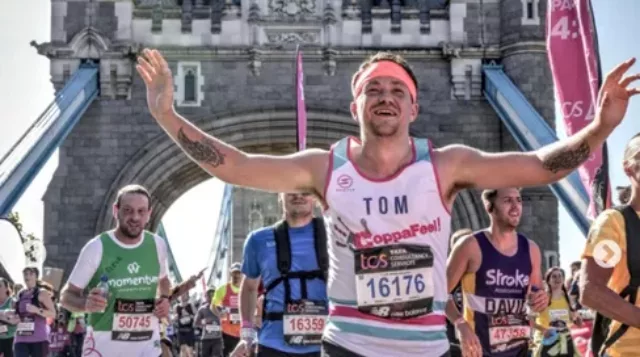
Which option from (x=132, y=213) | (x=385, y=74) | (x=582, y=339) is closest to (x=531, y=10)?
(x=132, y=213)

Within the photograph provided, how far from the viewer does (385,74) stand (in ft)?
12.0

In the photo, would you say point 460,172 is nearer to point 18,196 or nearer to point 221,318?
point 221,318

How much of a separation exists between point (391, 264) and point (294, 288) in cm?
302

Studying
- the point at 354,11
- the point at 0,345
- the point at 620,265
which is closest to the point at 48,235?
the point at 354,11

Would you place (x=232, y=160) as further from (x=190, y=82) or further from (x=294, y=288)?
(x=190, y=82)

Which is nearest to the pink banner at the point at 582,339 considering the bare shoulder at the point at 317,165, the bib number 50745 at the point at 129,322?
the bare shoulder at the point at 317,165

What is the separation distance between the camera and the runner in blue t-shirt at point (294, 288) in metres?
6.43

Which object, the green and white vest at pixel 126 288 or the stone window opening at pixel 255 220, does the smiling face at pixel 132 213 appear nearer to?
the green and white vest at pixel 126 288

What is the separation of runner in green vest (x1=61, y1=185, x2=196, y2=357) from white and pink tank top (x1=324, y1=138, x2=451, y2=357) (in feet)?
9.57

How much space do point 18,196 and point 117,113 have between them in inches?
120

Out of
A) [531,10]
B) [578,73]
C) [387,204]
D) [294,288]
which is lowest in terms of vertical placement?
[294,288]

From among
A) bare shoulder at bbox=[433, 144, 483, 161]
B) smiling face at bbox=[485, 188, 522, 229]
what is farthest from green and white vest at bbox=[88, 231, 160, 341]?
bare shoulder at bbox=[433, 144, 483, 161]

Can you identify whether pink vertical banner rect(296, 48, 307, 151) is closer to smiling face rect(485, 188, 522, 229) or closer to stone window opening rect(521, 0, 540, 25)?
stone window opening rect(521, 0, 540, 25)

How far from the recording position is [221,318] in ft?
48.5
